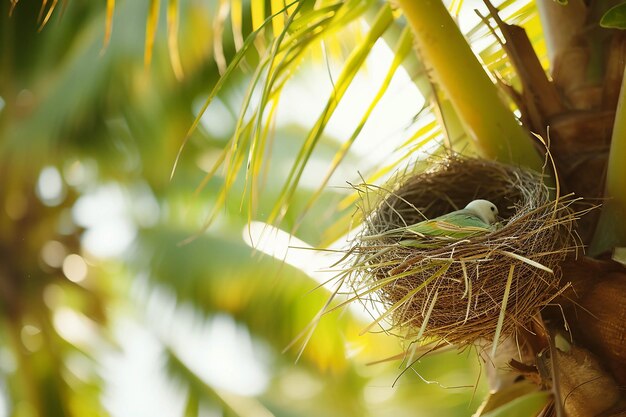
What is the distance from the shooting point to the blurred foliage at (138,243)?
15.8 ft

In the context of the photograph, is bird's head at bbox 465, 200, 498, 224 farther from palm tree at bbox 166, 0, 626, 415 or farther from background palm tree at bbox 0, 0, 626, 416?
background palm tree at bbox 0, 0, 626, 416

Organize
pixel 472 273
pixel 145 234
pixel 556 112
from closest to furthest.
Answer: pixel 472 273, pixel 556 112, pixel 145 234

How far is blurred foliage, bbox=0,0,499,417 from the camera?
4.80 metres

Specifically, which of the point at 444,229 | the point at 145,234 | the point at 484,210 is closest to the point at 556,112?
the point at 484,210

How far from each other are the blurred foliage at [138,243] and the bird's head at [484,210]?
2611 mm

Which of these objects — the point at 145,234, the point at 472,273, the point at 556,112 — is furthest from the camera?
the point at 145,234

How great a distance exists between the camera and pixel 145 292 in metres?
5.09

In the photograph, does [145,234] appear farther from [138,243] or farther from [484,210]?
[484,210]

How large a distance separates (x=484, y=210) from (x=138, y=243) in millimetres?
3610

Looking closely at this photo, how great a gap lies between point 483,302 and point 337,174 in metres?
3.51

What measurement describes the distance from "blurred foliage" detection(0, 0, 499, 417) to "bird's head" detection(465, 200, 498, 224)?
261 cm

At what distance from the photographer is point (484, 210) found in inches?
75.7

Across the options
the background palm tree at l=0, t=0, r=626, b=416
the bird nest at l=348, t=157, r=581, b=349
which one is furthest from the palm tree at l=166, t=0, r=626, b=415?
the background palm tree at l=0, t=0, r=626, b=416

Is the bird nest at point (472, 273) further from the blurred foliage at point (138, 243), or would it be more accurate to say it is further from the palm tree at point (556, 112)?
the blurred foliage at point (138, 243)
